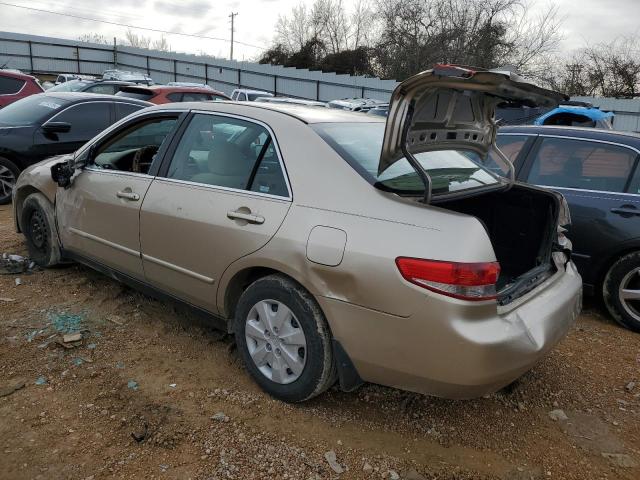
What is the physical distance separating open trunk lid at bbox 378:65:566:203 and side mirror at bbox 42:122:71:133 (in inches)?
222

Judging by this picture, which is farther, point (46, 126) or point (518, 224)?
point (46, 126)

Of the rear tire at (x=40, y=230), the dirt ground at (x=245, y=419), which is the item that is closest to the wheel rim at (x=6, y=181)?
the rear tire at (x=40, y=230)

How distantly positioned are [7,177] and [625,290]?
24.0 ft

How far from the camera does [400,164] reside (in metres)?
2.83

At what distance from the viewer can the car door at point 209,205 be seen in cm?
284

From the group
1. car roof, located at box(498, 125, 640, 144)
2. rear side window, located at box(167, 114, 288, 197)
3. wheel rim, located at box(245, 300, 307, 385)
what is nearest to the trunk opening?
rear side window, located at box(167, 114, 288, 197)

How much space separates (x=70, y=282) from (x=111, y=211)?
3.74 ft

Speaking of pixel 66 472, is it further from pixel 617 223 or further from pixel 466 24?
pixel 466 24

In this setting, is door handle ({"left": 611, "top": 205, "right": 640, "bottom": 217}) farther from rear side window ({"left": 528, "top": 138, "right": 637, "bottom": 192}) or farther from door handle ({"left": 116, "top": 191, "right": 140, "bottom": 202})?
door handle ({"left": 116, "top": 191, "right": 140, "bottom": 202})

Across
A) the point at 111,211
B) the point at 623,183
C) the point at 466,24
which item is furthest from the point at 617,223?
the point at 466,24

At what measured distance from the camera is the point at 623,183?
13.7 feet

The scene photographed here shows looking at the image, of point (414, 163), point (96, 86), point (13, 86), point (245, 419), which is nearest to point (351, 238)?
point (414, 163)

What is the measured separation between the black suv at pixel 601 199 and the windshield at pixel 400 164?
121cm

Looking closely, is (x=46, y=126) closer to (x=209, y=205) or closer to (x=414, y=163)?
(x=209, y=205)
